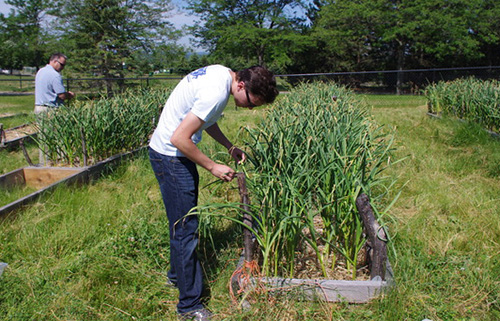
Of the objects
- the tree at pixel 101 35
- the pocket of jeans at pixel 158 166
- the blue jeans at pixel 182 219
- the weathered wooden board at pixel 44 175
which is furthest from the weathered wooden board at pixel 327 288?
the tree at pixel 101 35

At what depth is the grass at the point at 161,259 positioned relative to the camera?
83.7 inches

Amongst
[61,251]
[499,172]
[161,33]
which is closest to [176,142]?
[61,251]

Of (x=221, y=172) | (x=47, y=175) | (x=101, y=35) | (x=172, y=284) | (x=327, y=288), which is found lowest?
(x=172, y=284)

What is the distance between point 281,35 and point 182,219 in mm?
24754

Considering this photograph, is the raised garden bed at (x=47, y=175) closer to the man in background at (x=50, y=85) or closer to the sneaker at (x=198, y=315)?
the man in background at (x=50, y=85)

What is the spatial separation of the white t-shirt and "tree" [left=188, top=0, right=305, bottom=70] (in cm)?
2403

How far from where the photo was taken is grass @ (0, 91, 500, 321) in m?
2.13

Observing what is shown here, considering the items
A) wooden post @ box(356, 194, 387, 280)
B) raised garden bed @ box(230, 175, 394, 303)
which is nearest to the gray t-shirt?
raised garden bed @ box(230, 175, 394, 303)

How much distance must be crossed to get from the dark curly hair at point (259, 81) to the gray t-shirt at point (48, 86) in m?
4.19

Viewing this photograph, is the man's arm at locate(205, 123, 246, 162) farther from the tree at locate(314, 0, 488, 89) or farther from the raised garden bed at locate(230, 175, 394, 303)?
the tree at locate(314, 0, 488, 89)

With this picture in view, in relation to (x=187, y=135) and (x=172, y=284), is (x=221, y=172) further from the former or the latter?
(x=172, y=284)

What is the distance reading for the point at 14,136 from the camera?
7.32 meters

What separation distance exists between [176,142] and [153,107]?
4.57m

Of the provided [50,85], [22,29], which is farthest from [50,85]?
[22,29]
